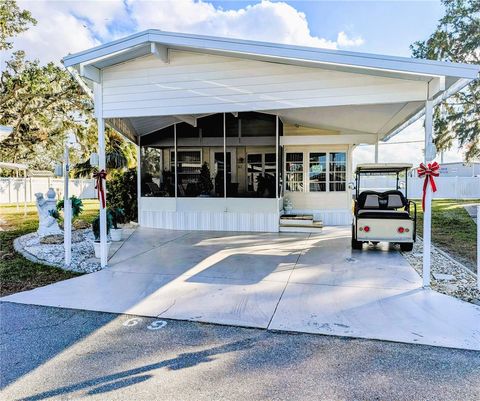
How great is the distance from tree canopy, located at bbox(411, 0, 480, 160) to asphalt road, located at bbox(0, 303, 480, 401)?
13.8 m

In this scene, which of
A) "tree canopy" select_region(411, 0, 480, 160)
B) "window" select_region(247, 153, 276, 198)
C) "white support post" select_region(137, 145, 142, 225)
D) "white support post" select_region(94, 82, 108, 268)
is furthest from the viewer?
"tree canopy" select_region(411, 0, 480, 160)

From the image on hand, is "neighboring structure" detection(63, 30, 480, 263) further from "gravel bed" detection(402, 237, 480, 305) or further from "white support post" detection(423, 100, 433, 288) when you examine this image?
"gravel bed" detection(402, 237, 480, 305)

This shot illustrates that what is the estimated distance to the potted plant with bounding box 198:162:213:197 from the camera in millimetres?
10078

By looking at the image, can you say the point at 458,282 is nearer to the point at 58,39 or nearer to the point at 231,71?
the point at 231,71

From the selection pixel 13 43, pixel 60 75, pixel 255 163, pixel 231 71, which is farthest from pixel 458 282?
pixel 13 43

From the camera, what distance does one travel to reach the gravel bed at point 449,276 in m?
4.38

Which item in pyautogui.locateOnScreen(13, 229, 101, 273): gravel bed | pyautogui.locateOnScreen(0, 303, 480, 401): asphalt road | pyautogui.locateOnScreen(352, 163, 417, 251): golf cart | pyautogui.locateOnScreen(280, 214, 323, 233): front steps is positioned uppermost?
pyautogui.locateOnScreen(352, 163, 417, 251): golf cart

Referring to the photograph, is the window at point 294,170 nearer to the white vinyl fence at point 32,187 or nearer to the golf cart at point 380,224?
the golf cart at point 380,224

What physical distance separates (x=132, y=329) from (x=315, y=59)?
162 inches

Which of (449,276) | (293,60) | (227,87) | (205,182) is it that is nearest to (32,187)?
(205,182)

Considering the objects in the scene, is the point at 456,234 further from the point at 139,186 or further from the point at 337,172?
the point at 139,186

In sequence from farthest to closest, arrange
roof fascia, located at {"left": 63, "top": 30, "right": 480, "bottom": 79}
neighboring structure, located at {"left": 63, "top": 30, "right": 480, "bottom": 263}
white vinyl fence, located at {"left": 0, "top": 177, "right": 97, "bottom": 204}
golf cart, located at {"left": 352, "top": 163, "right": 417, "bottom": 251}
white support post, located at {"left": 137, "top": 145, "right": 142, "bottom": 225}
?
1. white vinyl fence, located at {"left": 0, "top": 177, "right": 97, "bottom": 204}
2. white support post, located at {"left": 137, "top": 145, "right": 142, "bottom": 225}
3. golf cart, located at {"left": 352, "top": 163, "right": 417, "bottom": 251}
4. neighboring structure, located at {"left": 63, "top": 30, "right": 480, "bottom": 263}
5. roof fascia, located at {"left": 63, "top": 30, "right": 480, "bottom": 79}

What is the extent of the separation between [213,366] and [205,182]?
25.2ft

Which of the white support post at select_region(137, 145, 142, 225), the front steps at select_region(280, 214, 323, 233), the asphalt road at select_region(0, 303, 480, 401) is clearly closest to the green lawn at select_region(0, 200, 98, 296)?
the asphalt road at select_region(0, 303, 480, 401)
